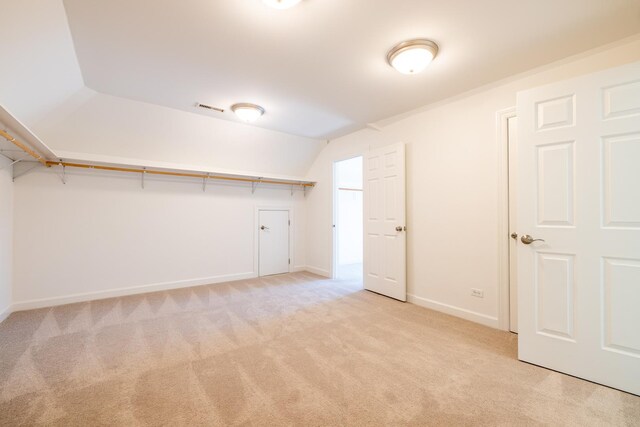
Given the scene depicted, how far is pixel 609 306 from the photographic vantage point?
1.79 meters

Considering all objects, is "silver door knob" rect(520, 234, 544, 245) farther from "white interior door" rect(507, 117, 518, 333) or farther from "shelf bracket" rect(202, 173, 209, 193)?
"shelf bracket" rect(202, 173, 209, 193)

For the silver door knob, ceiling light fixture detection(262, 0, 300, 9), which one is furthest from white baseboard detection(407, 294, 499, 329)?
ceiling light fixture detection(262, 0, 300, 9)

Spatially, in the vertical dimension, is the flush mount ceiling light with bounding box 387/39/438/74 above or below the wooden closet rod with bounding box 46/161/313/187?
above

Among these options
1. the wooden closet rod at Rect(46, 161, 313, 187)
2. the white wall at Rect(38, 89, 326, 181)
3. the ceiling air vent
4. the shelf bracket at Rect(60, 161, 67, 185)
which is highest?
the ceiling air vent

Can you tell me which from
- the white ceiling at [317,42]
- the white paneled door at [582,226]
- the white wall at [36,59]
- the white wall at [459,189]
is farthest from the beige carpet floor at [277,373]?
the white ceiling at [317,42]

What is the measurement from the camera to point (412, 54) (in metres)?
2.23

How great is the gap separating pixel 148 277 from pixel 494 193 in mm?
4725

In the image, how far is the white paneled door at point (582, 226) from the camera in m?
1.74

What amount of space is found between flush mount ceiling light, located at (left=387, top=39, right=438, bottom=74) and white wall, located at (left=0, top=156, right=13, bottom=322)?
13.8 feet

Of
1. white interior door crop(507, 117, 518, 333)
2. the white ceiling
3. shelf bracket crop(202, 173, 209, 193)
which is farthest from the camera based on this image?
shelf bracket crop(202, 173, 209, 193)

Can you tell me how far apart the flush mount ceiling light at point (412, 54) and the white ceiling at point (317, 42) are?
3.0 inches

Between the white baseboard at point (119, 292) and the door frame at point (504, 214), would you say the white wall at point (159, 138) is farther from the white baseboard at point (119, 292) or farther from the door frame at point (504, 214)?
the door frame at point (504, 214)

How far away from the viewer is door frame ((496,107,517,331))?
105 inches

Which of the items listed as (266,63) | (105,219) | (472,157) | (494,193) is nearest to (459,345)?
(494,193)
